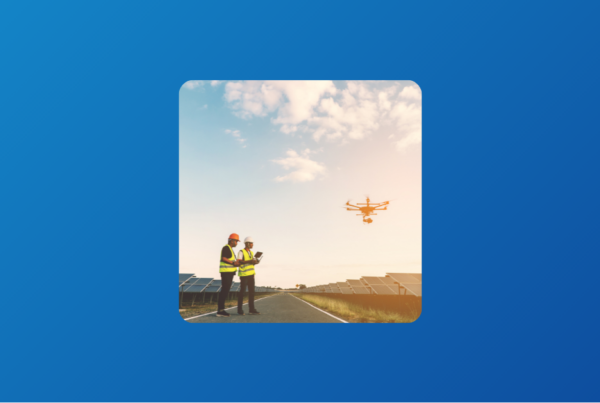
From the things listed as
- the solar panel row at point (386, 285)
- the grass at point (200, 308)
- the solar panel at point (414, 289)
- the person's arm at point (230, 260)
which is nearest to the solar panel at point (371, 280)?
the solar panel row at point (386, 285)

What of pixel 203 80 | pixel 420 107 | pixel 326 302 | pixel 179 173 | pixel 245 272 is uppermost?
pixel 203 80

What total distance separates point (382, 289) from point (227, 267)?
2551mm

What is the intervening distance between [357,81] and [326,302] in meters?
4.98

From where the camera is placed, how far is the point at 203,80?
4.47 metres

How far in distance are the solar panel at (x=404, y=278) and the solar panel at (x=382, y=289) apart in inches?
7.6

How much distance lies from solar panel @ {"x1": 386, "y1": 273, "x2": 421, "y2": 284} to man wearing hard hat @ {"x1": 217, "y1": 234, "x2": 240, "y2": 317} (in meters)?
2.41

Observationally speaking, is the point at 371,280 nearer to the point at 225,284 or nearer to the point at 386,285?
the point at 386,285

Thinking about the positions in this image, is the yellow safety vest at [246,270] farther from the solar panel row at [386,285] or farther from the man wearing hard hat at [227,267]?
the solar panel row at [386,285]

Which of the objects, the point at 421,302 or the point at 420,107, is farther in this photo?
the point at 420,107

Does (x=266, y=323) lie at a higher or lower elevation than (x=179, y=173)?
lower

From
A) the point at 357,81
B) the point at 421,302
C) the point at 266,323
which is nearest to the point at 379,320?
the point at 421,302

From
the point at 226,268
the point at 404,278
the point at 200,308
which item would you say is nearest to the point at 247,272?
the point at 226,268

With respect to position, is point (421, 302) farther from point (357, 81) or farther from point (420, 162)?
point (357, 81)

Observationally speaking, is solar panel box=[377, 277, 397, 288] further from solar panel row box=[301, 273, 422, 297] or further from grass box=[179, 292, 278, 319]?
grass box=[179, 292, 278, 319]
